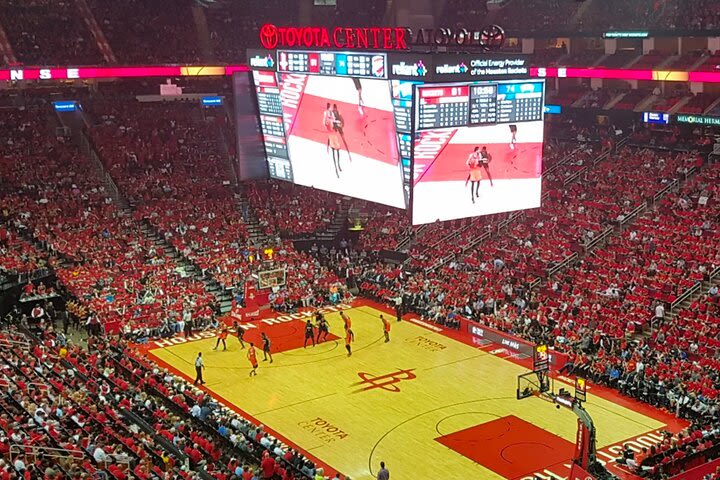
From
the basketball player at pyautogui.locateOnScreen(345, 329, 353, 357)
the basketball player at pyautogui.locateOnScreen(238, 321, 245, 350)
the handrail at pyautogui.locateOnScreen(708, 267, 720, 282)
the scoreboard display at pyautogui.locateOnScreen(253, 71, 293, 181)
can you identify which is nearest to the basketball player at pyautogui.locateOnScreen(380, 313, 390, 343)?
the basketball player at pyautogui.locateOnScreen(345, 329, 353, 357)

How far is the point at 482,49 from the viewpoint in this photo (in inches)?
1478

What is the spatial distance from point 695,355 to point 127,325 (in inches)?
783

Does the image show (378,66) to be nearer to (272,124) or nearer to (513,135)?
(513,135)

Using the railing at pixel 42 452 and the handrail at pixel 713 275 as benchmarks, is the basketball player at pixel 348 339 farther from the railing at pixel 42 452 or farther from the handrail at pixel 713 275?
the handrail at pixel 713 275

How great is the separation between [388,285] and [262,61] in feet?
34.6

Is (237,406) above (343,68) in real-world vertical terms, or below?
below

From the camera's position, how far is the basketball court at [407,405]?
87.8ft

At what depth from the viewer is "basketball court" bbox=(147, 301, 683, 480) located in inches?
1053

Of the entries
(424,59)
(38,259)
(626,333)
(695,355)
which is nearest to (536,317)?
(626,333)

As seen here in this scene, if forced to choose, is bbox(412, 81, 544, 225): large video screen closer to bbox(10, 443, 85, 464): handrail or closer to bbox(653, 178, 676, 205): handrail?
bbox(653, 178, 676, 205): handrail

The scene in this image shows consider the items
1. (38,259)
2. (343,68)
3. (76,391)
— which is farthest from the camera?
(38,259)

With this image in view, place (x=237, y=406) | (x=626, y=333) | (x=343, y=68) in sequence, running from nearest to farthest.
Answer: (x=237, y=406) < (x=626, y=333) < (x=343, y=68)

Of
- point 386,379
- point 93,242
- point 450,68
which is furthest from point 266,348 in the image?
point 93,242

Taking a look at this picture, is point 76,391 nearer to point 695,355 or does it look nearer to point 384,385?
point 384,385
